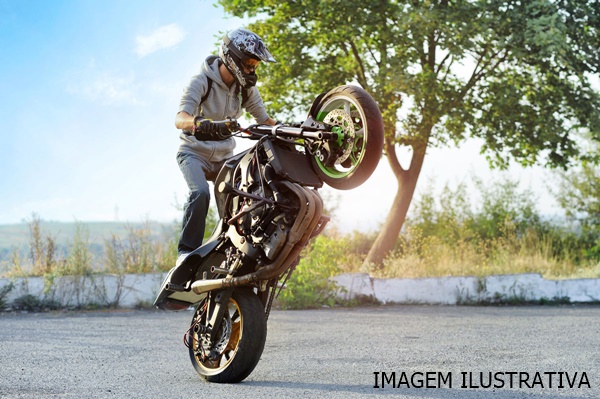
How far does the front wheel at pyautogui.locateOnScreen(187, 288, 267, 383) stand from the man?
0.68m

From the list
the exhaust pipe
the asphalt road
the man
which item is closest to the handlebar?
the exhaust pipe

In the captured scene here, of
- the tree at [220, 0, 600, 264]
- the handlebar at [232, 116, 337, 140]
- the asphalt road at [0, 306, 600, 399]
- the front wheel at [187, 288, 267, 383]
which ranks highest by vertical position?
the tree at [220, 0, 600, 264]

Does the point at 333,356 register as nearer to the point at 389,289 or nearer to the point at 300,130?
the point at 300,130

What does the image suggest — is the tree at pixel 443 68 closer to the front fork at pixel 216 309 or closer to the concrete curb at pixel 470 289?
the concrete curb at pixel 470 289

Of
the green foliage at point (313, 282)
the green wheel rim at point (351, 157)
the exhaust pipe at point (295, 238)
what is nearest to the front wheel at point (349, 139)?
the green wheel rim at point (351, 157)

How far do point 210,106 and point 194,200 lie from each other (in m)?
0.86

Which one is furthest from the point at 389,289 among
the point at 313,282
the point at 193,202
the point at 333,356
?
the point at 193,202

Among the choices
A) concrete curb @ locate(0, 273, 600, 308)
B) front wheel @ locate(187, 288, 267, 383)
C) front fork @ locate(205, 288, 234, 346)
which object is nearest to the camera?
front wheel @ locate(187, 288, 267, 383)

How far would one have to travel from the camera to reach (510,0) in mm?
18844

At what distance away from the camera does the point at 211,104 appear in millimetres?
6566

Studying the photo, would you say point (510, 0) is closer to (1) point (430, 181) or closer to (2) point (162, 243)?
(1) point (430, 181)

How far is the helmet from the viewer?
6.05 m

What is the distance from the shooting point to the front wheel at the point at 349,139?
5227mm

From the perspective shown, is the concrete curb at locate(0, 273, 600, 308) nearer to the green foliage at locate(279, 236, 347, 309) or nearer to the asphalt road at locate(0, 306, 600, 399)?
the green foliage at locate(279, 236, 347, 309)
